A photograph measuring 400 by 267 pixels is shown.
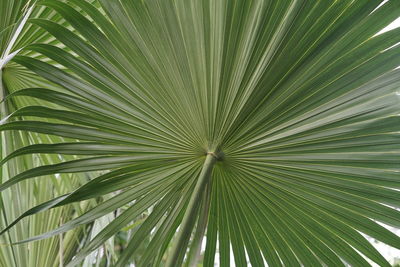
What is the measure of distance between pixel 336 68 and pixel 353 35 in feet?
0.35

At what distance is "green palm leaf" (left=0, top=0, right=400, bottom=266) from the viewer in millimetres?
1359

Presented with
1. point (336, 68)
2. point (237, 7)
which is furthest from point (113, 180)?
point (336, 68)

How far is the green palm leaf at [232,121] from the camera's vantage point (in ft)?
4.46

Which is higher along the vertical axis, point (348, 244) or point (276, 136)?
point (276, 136)

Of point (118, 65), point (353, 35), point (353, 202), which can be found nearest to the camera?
point (353, 35)

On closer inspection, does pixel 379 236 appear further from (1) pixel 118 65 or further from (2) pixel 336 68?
(1) pixel 118 65

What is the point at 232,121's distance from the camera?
59.8 inches

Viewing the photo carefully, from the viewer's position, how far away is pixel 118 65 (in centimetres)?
144

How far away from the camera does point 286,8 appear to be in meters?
1.33

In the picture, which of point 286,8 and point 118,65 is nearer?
point 286,8

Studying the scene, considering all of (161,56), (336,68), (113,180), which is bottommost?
(113,180)

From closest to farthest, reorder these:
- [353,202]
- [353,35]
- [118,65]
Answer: [353,35]
[118,65]
[353,202]

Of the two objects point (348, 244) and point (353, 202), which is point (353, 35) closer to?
point (353, 202)

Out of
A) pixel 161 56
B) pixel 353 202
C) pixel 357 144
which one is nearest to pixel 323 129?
pixel 357 144
